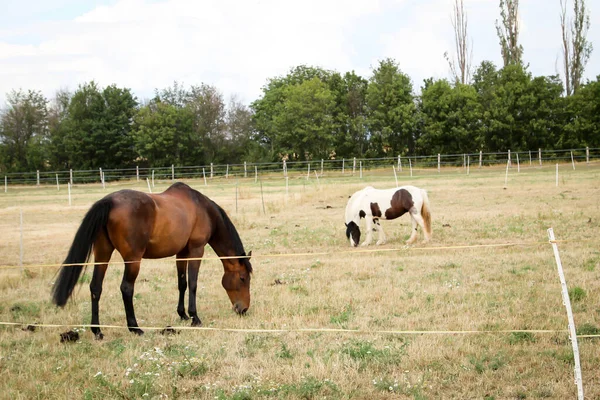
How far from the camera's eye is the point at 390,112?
53.5 meters

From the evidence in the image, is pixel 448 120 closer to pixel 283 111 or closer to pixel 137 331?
pixel 283 111

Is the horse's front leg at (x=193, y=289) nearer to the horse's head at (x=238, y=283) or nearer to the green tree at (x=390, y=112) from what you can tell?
the horse's head at (x=238, y=283)

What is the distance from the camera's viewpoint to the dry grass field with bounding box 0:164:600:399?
5.25 m

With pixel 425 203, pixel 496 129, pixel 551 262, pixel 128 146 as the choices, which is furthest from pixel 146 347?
pixel 128 146

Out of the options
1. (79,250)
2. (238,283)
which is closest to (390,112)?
(238,283)

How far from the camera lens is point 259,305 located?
847cm

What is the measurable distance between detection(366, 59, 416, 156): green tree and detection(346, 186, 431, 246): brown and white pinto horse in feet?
130

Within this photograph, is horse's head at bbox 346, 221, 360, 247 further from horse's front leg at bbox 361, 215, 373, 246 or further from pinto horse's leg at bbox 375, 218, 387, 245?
pinto horse's leg at bbox 375, 218, 387, 245

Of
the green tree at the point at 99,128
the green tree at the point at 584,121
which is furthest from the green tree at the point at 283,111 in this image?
the green tree at the point at 584,121

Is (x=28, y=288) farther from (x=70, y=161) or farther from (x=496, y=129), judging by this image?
(x=70, y=161)

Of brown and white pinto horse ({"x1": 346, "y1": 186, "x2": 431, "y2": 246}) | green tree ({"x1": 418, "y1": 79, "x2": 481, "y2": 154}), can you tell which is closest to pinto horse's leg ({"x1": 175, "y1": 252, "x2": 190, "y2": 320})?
brown and white pinto horse ({"x1": 346, "y1": 186, "x2": 431, "y2": 246})

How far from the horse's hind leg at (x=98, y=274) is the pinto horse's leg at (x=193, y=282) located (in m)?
1.15

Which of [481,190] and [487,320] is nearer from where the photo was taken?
[487,320]

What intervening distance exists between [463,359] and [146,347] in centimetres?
342
